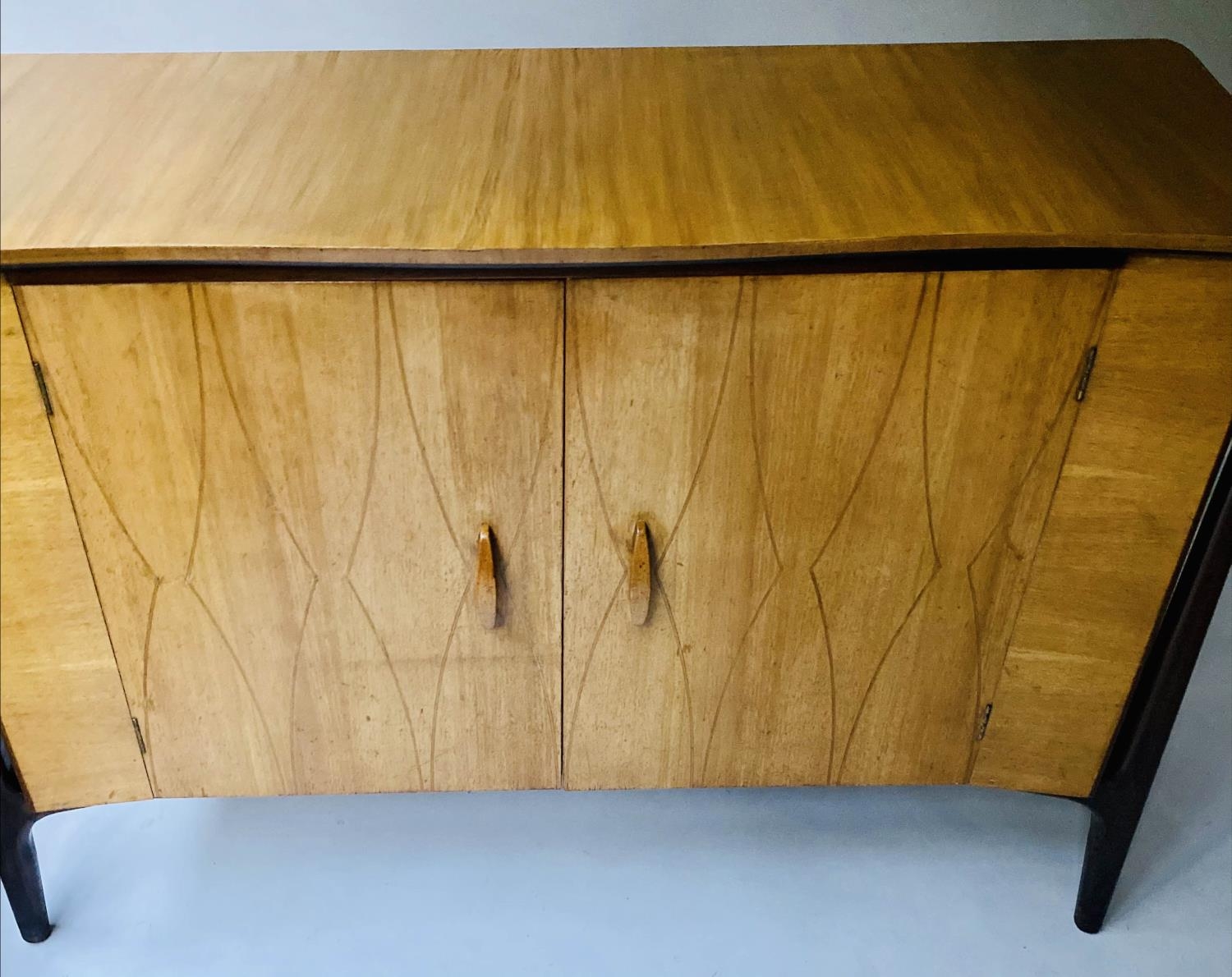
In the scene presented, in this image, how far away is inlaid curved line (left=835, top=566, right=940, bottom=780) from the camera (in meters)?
1.12

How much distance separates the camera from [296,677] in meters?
1.13

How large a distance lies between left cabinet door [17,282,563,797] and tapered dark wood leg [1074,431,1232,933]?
627 millimetres

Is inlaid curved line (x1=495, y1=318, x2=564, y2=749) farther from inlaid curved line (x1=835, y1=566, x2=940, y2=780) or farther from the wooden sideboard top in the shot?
inlaid curved line (x1=835, y1=566, x2=940, y2=780)

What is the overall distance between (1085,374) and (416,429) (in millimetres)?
619

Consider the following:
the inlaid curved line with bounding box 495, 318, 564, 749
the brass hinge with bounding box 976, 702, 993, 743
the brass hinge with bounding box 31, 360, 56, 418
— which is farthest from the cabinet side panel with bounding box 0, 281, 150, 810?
the brass hinge with bounding box 976, 702, 993, 743

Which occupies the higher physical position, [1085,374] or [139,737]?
[1085,374]

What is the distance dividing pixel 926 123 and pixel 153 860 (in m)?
1.23

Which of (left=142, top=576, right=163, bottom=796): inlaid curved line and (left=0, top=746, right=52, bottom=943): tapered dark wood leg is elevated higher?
(left=142, top=576, right=163, bottom=796): inlaid curved line

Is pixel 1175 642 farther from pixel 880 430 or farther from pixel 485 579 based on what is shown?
pixel 485 579

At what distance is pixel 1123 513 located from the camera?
3.51 ft

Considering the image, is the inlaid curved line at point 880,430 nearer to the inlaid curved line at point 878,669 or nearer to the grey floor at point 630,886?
the inlaid curved line at point 878,669

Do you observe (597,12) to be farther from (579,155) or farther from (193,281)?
(193,281)

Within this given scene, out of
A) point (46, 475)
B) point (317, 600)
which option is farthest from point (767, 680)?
point (46, 475)

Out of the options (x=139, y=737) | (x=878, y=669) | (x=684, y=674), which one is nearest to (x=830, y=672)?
(x=878, y=669)
